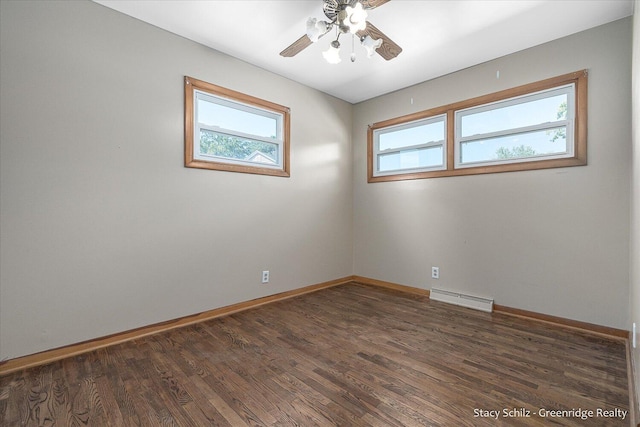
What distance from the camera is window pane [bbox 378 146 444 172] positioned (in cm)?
361

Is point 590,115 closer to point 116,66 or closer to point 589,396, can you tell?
point 589,396

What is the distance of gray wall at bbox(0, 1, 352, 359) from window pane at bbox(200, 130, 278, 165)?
0.25m

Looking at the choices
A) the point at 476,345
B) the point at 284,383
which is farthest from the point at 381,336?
the point at 284,383

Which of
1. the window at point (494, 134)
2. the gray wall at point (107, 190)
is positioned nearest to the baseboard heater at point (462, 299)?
the window at point (494, 134)

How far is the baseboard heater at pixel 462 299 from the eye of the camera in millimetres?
3082

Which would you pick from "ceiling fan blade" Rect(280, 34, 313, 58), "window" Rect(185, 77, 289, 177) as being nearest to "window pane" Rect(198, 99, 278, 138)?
"window" Rect(185, 77, 289, 177)

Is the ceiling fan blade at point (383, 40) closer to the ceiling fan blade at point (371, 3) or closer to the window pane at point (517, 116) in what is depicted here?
the ceiling fan blade at point (371, 3)

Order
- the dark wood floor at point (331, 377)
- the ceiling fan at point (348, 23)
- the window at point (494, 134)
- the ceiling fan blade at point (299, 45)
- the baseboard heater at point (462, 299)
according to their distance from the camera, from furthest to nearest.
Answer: the baseboard heater at point (462, 299), the window at point (494, 134), the ceiling fan blade at point (299, 45), the ceiling fan at point (348, 23), the dark wood floor at point (331, 377)

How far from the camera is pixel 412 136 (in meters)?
3.86

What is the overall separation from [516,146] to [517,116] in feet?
1.03

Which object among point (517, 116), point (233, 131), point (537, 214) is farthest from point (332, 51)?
point (537, 214)

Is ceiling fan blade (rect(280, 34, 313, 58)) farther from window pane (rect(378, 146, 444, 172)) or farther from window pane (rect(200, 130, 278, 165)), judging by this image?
window pane (rect(378, 146, 444, 172))

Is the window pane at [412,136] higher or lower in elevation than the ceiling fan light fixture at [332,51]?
lower

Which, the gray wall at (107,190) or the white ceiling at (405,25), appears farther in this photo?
the white ceiling at (405,25)
